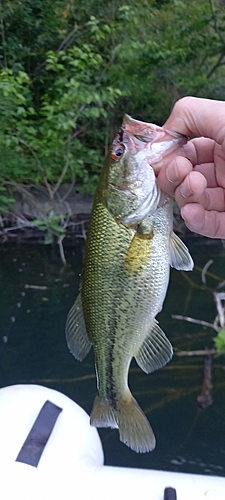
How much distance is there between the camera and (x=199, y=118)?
126 centimetres

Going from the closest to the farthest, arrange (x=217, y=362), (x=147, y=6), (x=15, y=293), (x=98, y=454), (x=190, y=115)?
(x=190, y=115) < (x=98, y=454) < (x=217, y=362) < (x=15, y=293) < (x=147, y=6)

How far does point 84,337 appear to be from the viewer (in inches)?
58.2

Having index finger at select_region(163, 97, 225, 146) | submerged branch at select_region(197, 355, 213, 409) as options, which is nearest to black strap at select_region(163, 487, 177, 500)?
index finger at select_region(163, 97, 225, 146)

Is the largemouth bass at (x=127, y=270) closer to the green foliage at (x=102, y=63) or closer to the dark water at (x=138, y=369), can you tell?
the dark water at (x=138, y=369)

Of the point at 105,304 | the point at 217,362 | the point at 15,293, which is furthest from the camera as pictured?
the point at 15,293

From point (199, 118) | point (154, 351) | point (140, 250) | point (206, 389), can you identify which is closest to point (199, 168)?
point (199, 118)

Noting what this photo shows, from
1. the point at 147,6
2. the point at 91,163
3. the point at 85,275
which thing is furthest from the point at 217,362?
the point at 147,6

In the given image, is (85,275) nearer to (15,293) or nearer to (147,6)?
(15,293)

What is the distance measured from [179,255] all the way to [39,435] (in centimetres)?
133

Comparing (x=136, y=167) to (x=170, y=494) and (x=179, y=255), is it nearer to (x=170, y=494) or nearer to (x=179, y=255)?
(x=179, y=255)

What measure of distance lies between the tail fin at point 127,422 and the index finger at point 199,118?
0.97 meters

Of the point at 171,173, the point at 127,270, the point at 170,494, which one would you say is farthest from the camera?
the point at 170,494

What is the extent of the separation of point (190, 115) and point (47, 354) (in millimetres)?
3518

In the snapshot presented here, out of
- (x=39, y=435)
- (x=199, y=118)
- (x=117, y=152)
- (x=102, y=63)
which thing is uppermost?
(x=102, y=63)
